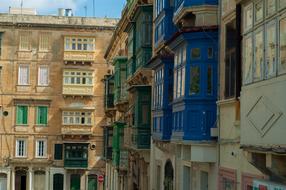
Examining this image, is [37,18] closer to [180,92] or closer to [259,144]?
[180,92]

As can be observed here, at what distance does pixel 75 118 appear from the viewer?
55.3m

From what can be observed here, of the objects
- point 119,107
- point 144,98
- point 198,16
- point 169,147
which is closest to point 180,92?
point 198,16

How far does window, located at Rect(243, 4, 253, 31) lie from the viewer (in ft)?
44.1

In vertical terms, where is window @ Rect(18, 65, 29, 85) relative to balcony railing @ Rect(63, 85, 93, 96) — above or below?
above

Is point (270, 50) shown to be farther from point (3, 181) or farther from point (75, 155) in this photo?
point (3, 181)

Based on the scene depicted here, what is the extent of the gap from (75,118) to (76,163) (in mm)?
4068

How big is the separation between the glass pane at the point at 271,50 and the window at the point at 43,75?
147ft

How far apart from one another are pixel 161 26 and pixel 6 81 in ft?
111

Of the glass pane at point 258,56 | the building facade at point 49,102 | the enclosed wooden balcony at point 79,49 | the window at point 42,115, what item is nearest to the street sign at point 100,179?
the building facade at point 49,102

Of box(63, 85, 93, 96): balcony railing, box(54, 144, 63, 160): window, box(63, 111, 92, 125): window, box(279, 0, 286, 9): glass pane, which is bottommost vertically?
box(54, 144, 63, 160): window

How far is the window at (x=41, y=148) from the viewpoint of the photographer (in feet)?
180

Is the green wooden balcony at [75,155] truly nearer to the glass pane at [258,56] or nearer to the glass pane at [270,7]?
the glass pane at [258,56]

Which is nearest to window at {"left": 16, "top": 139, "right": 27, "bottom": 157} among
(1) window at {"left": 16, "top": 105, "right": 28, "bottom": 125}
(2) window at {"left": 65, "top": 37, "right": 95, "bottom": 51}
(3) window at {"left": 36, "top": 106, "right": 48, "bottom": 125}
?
(1) window at {"left": 16, "top": 105, "right": 28, "bottom": 125}

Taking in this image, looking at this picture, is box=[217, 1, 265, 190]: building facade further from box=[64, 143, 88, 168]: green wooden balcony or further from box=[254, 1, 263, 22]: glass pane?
box=[64, 143, 88, 168]: green wooden balcony
